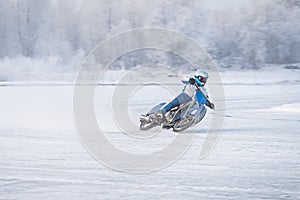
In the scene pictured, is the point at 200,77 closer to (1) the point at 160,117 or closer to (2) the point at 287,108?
(1) the point at 160,117

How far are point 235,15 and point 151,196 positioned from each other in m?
37.0

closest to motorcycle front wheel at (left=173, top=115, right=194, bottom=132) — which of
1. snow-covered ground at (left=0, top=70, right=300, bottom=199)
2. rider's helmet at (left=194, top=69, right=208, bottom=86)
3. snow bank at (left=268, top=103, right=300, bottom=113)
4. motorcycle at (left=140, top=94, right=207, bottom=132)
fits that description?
motorcycle at (left=140, top=94, right=207, bottom=132)

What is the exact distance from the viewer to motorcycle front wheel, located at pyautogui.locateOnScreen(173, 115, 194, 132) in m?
8.67

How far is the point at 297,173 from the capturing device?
6.36 metres

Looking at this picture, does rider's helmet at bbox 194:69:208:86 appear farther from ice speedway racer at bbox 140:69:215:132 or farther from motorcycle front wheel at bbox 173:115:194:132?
motorcycle front wheel at bbox 173:115:194:132

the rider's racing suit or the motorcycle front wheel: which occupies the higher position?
the rider's racing suit

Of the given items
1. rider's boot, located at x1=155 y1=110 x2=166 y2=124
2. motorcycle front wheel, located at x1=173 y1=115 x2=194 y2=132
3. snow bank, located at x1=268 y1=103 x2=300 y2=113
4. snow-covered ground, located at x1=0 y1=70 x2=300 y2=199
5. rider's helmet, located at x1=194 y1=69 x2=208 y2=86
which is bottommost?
snow-covered ground, located at x1=0 y1=70 x2=300 y2=199

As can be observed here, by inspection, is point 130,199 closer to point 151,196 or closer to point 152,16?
point 151,196

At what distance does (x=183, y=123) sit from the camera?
885 cm

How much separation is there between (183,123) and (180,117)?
0.45ft

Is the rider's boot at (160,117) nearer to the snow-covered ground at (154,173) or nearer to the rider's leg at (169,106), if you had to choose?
the rider's leg at (169,106)

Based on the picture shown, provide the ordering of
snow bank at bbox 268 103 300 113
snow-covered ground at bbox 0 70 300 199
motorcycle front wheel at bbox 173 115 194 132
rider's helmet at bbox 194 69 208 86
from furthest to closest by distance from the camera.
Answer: snow bank at bbox 268 103 300 113
motorcycle front wheel at bbox 173 115 194 132
rider's helmet at bbox 194 69 208 86
snow-covered ground at bbox 0 70 300 199

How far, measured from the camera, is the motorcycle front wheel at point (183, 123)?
867 centimetres

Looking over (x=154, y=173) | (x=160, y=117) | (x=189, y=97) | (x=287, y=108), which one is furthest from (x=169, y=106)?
(x=287, y=108)
